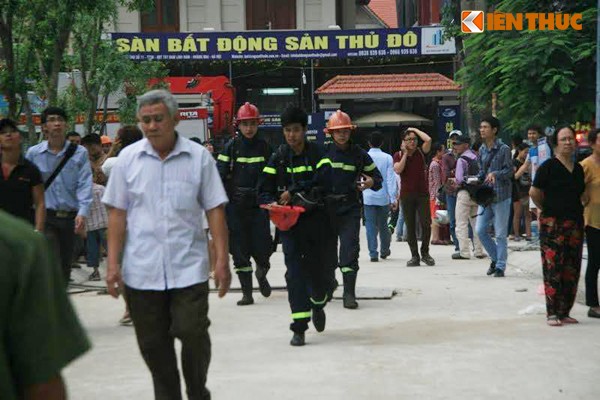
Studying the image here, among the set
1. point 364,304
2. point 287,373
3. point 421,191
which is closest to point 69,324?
point 287,373

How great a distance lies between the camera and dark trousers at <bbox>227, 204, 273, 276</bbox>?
11.7 metres

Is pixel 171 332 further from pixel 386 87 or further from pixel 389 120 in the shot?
pixel 386 87

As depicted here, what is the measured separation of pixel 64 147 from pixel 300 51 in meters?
27.9

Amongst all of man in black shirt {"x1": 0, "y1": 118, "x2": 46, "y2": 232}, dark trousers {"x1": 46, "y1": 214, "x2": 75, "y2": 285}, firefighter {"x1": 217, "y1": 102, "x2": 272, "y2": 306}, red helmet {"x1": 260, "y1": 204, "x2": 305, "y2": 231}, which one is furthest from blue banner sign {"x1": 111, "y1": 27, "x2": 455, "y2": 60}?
man in black shirt {"x1": 0, "y1": 118, "x2": 46, "y2": 232}

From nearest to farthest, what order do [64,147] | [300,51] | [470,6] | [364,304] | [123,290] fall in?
1. [123,290]
2. [64,147]
3. [364,304]
4. [470,6]
5. [300,51]

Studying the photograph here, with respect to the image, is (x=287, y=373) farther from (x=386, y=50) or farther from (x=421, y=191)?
(x=386, y=50)

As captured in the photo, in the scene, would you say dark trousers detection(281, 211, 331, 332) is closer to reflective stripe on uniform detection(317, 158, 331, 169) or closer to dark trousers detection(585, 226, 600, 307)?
reflective stripe on uniform detection(317, 158, 331, 169)

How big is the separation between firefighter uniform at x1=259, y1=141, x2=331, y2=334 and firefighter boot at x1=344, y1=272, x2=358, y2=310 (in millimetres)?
1700

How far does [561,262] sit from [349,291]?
88.4 inches

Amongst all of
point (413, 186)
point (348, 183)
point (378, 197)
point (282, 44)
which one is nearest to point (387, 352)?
point (348, 183)

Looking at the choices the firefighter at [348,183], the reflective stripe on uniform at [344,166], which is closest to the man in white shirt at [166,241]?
the firefighter at [348,183]

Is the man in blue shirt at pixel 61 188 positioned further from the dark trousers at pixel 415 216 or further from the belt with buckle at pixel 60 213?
the dark trousers at pixel 415 216

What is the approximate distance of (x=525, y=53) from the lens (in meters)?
19.2

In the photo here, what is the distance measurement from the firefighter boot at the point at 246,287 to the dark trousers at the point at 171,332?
214 inches
